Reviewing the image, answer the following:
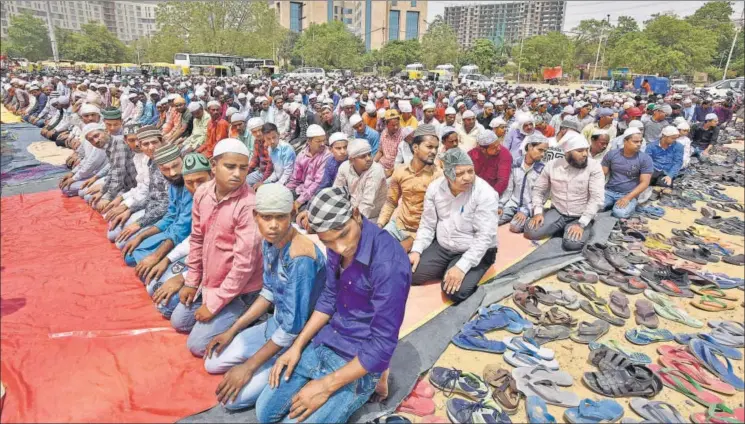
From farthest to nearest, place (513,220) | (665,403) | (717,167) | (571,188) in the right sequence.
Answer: (717,167) < (513,220) < (571,188) < (665,403)

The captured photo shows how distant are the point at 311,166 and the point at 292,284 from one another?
3.22 metres

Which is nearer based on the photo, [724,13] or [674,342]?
[674,342]

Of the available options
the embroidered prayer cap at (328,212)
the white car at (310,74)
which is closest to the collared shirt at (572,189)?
the embroidered prayer cap at (328,212)

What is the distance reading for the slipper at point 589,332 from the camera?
2.98 m

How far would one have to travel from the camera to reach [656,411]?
2.26m

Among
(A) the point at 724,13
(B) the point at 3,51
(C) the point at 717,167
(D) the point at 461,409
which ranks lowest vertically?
(D) the point at 461,409

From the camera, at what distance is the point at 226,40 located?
4016 centimetres

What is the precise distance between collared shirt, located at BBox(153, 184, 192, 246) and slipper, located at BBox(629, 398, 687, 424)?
132 inches

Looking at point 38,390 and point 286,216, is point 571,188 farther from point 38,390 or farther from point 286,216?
point 38,390

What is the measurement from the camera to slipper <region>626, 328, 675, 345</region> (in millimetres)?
2955

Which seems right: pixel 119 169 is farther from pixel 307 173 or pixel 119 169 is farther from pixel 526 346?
pixel 526 346

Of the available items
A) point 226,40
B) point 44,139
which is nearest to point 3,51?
point 44,139

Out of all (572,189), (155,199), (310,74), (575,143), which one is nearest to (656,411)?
(572,189)

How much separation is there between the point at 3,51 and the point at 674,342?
4282mm
